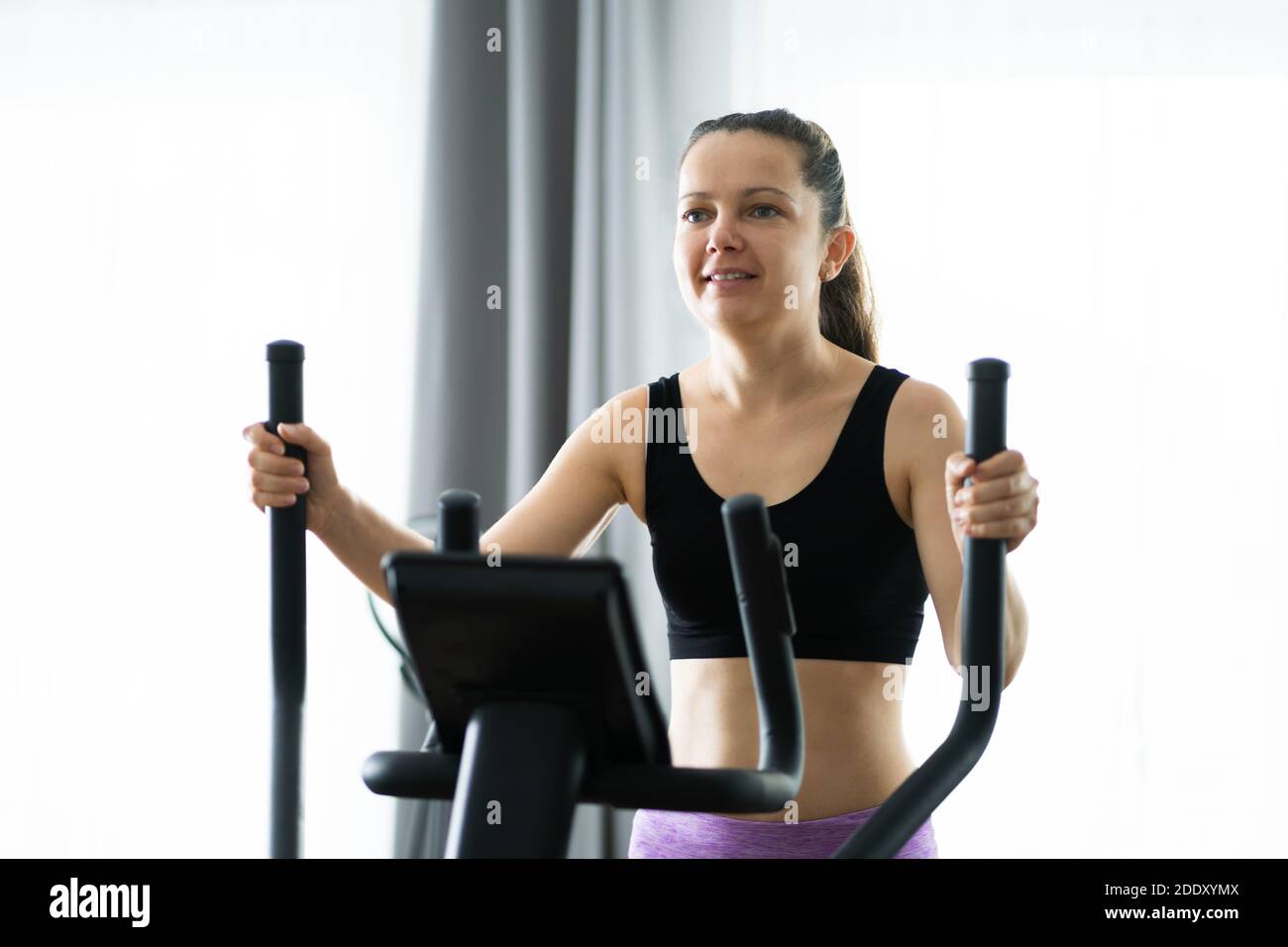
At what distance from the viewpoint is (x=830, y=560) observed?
124 centimetres

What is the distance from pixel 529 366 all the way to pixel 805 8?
35.2 inches

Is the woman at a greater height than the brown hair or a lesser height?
lesser

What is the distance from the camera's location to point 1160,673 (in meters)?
2.19

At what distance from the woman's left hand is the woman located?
290mm

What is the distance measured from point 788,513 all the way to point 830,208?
38cm

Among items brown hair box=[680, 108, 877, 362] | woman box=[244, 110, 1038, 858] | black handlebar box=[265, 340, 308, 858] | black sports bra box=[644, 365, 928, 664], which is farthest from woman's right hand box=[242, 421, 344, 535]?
brown hair box=[680, 108, 877, 362]

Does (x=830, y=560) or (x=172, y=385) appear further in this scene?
(x=172, y=385)

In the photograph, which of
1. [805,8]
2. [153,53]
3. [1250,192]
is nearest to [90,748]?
[153,53]

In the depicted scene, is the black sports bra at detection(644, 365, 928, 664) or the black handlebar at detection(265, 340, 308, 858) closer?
the black handlebar at detection(265, 340, 308, 858)

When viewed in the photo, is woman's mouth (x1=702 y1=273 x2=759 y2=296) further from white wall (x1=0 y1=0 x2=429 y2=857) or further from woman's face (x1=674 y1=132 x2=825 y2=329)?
white wall (x1=0 y1=0 x2=429 y2=857)

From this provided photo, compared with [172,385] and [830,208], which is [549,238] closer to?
[172,385]

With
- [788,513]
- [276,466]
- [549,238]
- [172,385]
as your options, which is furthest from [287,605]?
[172,385]

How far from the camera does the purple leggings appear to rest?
120cm
